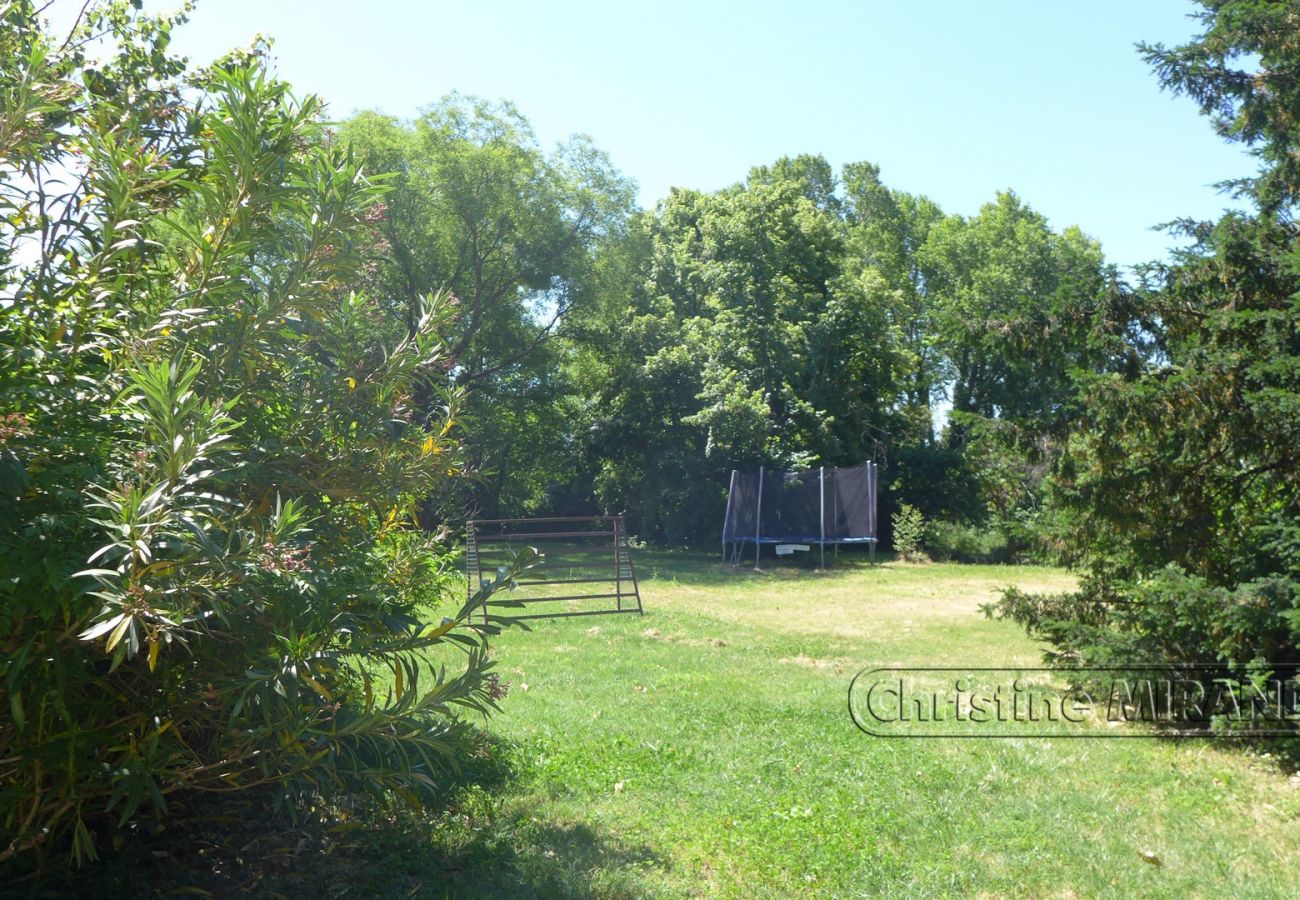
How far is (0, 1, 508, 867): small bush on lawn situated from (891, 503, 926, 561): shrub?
72.3 feet

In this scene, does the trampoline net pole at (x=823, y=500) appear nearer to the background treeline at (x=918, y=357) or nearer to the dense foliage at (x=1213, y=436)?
the background treeline at (x=918, y=357)

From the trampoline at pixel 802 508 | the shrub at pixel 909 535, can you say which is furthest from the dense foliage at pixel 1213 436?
the shrub at pixel 909 535

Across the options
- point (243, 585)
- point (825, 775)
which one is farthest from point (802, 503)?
point (243, 585)

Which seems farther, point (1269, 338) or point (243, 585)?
point (1269, 338)

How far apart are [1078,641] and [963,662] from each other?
9.08 ft

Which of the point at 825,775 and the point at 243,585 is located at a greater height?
the point at 243,585

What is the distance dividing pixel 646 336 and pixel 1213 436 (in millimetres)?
22506

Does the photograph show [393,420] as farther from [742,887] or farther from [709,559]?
[709,559]

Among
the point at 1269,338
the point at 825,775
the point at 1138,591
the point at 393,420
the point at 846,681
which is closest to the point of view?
Result: the point at 393,420

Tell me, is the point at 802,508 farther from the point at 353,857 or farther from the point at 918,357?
the point at 353,857

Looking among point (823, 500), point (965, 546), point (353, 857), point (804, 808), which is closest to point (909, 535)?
point (965, 546)

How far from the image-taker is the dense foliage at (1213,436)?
6.23 m

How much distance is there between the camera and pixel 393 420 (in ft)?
13.2

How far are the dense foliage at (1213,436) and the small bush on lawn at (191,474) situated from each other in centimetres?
473
